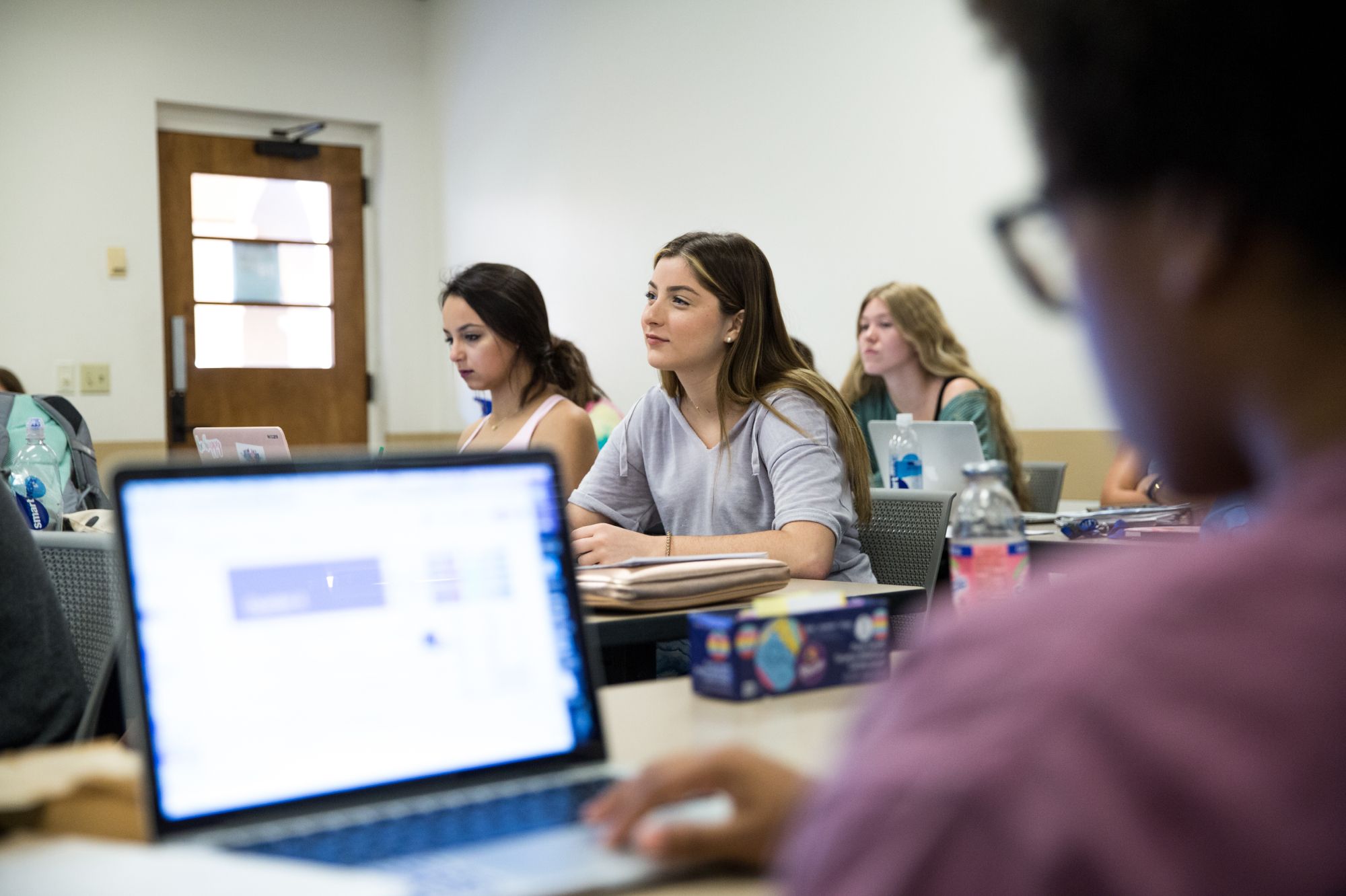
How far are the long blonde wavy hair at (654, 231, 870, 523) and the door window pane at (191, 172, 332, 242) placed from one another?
13.7 ft

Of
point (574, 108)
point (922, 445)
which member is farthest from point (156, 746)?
point (574, 108)

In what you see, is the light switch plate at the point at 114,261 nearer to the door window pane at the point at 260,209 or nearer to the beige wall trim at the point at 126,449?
the door window pane at the point at 260,209

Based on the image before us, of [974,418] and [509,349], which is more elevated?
[509,349]

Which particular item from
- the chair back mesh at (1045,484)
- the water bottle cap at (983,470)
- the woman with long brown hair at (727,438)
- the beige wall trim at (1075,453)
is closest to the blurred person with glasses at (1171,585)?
the water bottle cap at (983,470)

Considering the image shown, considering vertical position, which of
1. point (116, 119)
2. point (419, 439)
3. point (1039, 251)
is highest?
point (116, 119)

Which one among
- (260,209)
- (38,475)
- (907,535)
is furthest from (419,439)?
(907,535)

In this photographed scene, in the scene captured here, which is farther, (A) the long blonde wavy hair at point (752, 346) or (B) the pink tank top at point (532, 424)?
(B) the pink tank top at point (532, 424)

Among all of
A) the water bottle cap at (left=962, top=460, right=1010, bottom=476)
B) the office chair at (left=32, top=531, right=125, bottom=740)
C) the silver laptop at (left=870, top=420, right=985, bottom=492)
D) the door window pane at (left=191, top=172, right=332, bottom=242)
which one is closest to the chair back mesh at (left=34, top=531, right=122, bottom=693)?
the office chair at (left=32, top=531, right=125, bottom=740)

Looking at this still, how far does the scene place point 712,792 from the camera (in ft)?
2.43

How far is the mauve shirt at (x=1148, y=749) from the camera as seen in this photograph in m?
0.34

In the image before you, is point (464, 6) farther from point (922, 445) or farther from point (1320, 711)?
point (1320, 711)

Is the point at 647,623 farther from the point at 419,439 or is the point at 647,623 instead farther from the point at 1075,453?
the point at 419,439

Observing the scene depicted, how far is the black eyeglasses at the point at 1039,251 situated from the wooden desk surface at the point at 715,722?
1.55 ft

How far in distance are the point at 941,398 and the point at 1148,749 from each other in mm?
3583
